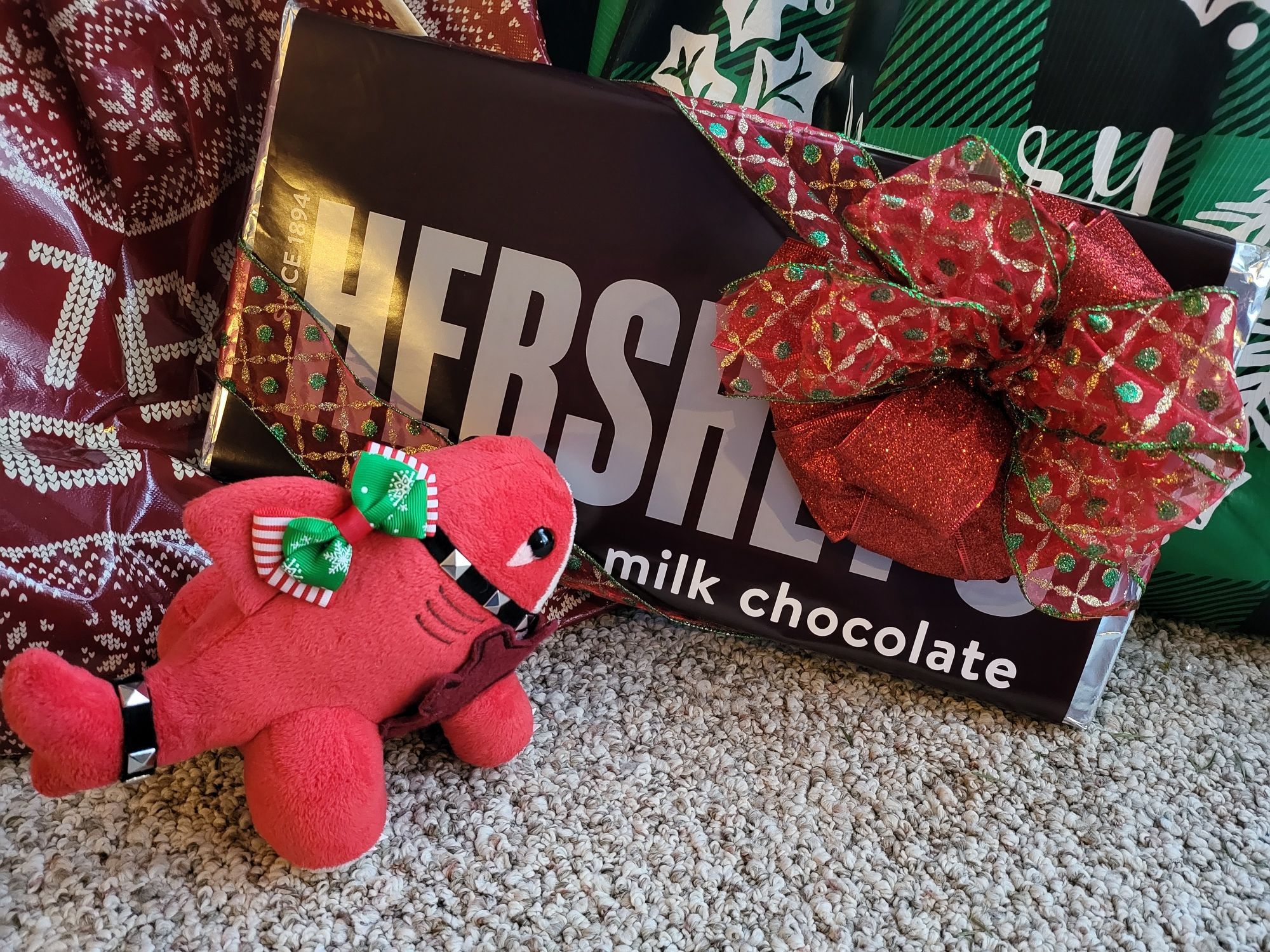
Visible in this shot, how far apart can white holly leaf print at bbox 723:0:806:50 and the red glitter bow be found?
0.20 metres

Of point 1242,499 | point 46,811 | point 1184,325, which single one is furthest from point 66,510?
point 1242,499

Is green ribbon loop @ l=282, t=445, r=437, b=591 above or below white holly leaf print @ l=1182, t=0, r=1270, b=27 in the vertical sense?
below

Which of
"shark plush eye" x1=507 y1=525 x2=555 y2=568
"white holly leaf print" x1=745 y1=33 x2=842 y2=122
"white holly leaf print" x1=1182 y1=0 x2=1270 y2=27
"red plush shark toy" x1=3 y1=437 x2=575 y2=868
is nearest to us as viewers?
"red plush shark toy" x1=3 y1=437 x2=575 y2=868

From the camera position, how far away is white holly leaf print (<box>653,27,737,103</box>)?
79cm

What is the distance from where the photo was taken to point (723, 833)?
0.56 meters

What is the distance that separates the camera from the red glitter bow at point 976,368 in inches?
20.2

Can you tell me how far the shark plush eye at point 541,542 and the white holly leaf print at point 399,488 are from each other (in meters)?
0.09

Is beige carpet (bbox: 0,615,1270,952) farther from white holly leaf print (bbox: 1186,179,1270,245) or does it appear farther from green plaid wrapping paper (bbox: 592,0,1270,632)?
white holly leaf print (bbox: 1186,179,1270,245)

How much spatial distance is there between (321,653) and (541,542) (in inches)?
5.8

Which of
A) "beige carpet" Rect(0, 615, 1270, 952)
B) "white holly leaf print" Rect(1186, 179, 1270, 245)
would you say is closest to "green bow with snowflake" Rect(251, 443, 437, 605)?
"beige carpet" Rect(0, 615, 1270, 952)

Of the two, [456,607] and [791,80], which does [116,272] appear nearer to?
[456,607]

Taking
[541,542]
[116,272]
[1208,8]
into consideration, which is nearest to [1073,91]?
[1208,8]

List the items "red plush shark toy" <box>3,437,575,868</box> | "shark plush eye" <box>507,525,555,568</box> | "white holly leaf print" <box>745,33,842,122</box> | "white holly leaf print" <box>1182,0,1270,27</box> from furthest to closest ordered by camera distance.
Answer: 1. "white holly leaf print" <box>745,33,842,122</box>
2. "white holly leaf print" <box>1182,0,1270,27</box>
3. "shark plush eye" <box>507,525,555,568</box>
4. "red plush shark toy" <box>3,437,575,868</box>

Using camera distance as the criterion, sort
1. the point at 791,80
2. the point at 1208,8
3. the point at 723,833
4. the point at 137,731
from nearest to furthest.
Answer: the point at 137,731 < the point at 723,833 < the point at 1208,8 < the point at 791,80
